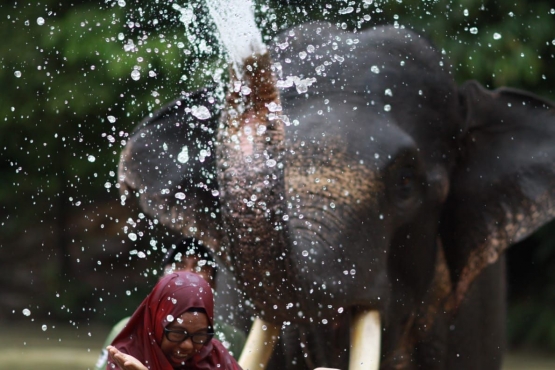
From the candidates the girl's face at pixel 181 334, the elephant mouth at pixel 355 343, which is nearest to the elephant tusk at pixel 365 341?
the elephant mouth at pixel 355 343

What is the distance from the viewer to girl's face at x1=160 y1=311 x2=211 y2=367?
2.10 meters

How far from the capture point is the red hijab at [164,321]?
2105 mm

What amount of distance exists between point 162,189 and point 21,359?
3154 millimetres

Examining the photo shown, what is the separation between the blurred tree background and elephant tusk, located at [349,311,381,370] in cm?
132

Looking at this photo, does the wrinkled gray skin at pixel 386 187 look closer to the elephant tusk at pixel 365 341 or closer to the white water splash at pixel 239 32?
the elephant tusk at pixel 365 341

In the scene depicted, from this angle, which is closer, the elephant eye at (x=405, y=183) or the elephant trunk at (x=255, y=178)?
the elephant trunk at (x=255, y=178)

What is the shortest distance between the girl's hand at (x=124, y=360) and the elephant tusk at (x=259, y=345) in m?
1.27

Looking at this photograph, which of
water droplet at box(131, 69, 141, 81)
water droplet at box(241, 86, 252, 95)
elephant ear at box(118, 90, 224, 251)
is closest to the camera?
water droplet at box(241, 86, 252, 95)

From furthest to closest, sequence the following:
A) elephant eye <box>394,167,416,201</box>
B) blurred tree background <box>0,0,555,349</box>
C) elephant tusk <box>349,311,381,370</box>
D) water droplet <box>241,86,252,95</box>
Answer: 1. blurred tree background <box>0,0,555,349</box>
2. elephant eye <box>394,167,416,201</box>
3. elephant tusk <box>349,311,381,370</box>
4. water droplet <box>241,86,252,95</box>

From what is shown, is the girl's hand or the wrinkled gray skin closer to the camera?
the girl's hand

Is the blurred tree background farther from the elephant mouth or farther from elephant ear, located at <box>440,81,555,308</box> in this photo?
the elephant mouth

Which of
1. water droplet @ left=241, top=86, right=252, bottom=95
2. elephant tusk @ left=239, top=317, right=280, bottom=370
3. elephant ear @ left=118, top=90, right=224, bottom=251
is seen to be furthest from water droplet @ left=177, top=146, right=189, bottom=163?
water droplet @ left=241, top=86, right=252, bottom=95

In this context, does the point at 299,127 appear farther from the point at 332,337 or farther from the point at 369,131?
the point at 332,337

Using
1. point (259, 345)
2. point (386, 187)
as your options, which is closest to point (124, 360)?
point (259, 345)
